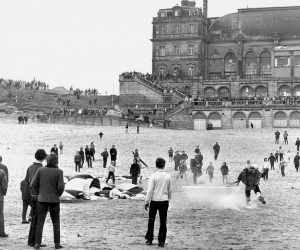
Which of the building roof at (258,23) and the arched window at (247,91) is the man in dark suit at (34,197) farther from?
the building roof at (258,23)

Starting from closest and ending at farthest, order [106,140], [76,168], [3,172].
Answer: [3,172] < [76,168] < [106,140]

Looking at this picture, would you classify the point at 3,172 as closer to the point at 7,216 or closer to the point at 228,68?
the point at 7,216

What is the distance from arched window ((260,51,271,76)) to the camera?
3243 inches

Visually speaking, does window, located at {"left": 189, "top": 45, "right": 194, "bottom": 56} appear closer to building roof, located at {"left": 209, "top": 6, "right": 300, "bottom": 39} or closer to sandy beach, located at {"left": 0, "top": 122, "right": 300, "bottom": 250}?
building roof, located at {"left": 209, "top": 6, "right": 300, "bottom": 39}

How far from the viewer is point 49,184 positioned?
11297 mm

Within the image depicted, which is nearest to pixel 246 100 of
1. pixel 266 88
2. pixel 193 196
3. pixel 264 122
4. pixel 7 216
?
pixel 264 122

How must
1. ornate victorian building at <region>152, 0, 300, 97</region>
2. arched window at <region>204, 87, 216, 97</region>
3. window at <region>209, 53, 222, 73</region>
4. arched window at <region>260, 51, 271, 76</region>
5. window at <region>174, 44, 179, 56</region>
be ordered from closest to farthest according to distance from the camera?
arched window at <region>204, 87, 216, 97</region>
ornate victorian building at <region>152, 0, 300, 97</region>
arched window at <region>260, 51, 271, 76</region>
window at <region>174, 44, 179, 56</region>
window at <region>209, 53, 222, 73</region>

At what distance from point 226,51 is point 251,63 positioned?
3.75 metres

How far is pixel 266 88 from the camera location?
76.4 m

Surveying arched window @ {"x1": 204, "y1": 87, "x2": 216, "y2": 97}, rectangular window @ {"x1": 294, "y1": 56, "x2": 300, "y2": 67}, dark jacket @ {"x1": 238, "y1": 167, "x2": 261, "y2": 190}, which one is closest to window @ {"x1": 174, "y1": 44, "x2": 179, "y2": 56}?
arched window @ {"x1": 204, "y1": 87, "x2": 216, "y2": 97}

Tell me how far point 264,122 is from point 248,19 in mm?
24488

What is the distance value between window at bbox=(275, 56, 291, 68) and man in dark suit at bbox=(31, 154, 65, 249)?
7081 centimetres

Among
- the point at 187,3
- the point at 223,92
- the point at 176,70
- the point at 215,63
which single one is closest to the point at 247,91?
the point at 223,92

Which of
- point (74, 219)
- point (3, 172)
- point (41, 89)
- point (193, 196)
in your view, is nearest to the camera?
point (3, 172)
